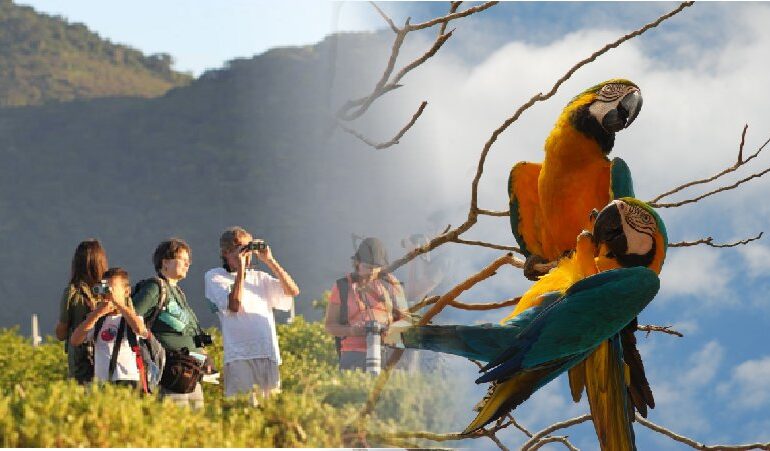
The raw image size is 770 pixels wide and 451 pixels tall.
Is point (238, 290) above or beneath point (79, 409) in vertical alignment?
above

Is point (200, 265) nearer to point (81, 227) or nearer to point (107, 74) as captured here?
point (81, 227)

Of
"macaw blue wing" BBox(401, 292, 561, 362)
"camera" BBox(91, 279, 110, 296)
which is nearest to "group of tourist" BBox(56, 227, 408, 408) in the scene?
"camera" BBox(91, 279, 110, 296)

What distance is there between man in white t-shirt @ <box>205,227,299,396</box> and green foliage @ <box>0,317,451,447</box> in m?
0.22

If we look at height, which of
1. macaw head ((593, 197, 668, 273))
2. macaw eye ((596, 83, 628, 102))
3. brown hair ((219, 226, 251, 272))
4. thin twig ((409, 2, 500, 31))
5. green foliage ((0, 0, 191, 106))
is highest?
green foliage ((0, 0, 191, 106))

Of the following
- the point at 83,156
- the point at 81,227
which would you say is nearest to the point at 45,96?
the point at 83,156

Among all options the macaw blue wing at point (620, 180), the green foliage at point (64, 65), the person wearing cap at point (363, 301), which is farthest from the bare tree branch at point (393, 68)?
the green foliage at point (64, 65)

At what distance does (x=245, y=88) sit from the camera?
1623 cm

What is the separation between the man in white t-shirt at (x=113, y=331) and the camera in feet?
11.4

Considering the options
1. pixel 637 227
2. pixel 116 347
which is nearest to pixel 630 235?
pixel 637 227

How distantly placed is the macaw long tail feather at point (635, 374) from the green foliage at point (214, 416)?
1117 millimetres

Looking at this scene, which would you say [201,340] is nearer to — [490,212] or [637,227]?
[490,212]

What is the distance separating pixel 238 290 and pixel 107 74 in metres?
16.5

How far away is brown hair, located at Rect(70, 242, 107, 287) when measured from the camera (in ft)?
12.4

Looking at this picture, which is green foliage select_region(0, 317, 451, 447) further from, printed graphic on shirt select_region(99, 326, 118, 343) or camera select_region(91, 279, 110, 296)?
camera select_region(91, 279, 110, 296)
